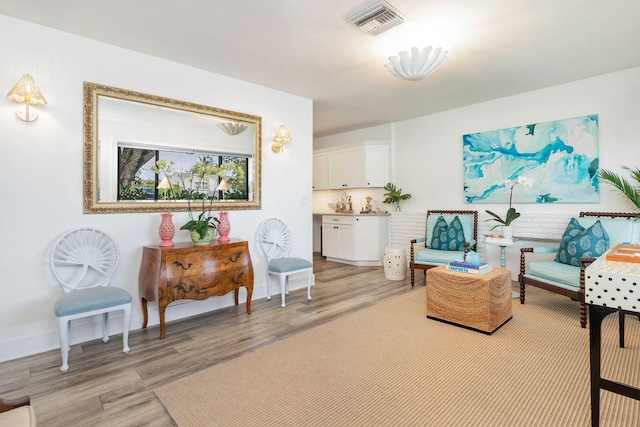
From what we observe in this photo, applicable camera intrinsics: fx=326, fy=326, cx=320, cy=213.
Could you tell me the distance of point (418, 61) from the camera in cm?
276

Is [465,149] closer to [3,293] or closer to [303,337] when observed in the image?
[303,337]

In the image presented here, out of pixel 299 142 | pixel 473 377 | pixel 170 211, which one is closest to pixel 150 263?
pixel 170 211

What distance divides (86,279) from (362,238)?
13.2 ft

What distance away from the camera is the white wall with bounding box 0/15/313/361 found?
244 centimetres

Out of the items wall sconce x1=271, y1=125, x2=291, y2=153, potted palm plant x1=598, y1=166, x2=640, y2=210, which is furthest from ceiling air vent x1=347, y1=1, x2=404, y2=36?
potted palm plant x1=598, y1=166, x2=640, y2=210

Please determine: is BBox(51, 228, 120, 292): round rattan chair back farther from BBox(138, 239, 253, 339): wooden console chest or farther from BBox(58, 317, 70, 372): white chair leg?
BBox(58, 317, 70, 372): white chair leg

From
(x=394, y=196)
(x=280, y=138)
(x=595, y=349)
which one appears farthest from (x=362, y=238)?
(x=595, y=349)

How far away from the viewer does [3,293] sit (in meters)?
2.42

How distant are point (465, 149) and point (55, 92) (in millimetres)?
4832

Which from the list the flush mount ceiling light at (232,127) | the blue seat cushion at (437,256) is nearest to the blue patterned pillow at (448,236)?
the blue seat cushion at (437,256)

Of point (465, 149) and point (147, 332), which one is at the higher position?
point (465, 149)

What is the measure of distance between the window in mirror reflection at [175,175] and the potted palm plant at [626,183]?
399cm

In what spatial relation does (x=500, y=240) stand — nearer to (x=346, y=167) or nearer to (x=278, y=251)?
(x=278, y=251)

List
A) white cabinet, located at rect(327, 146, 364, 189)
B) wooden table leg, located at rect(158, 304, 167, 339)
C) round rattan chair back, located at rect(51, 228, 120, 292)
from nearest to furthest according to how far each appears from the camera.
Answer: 1. round rattan chair back, located at rect(51, 228, 120, 292)
2. wooden table leg, located at rect(158, 304, 167, 339)
3. white cabinet, located at rect(327, 146, 364, 189)
